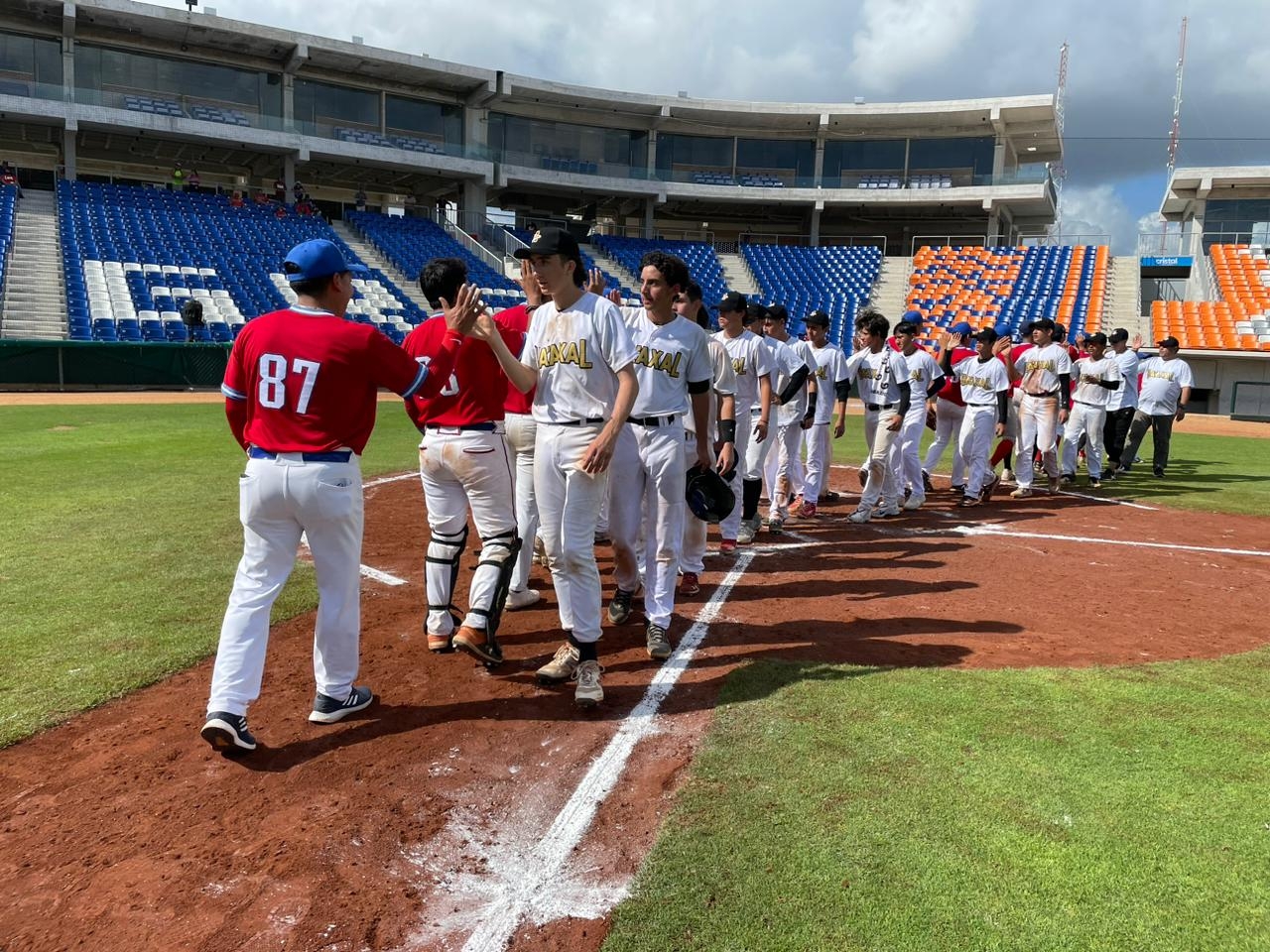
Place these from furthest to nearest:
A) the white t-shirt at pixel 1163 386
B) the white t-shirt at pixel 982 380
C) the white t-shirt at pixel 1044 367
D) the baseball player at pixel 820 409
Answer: the white t-shirt at pixel 1163 386 → the white t-shirt at pixel 1044 367 → the white t-shirt at pixel 982 380 → the baseball player at pixel 820 409

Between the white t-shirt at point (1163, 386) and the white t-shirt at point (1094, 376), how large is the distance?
5.46ft

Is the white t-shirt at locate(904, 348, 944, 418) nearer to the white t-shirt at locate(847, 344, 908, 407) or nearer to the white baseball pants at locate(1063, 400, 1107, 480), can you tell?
the white t-shirt at locate(847, 344, 908, 407)

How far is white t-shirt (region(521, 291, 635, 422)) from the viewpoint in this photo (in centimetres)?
426

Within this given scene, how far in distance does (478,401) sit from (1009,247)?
39.8 m

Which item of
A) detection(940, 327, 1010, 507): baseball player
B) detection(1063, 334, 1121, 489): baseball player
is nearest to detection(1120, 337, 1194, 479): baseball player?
detection(1063, 334, 1121, 489): baseball player

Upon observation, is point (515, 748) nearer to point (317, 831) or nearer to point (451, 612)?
point (317, 831)

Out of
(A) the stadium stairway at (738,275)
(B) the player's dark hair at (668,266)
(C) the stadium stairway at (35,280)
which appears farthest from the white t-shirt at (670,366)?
(A) the stadium stairway at (738,275)

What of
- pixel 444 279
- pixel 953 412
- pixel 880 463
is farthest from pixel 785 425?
pixel 444 279

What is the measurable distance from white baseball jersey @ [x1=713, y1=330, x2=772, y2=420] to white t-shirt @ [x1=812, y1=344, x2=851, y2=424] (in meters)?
1.32

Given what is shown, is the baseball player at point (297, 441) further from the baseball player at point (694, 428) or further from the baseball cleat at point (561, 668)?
the baseball player at point (694, 428)

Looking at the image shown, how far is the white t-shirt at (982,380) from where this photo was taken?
10086 millimetres

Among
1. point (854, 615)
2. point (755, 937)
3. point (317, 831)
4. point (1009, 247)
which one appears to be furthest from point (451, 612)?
point (1009, 247)

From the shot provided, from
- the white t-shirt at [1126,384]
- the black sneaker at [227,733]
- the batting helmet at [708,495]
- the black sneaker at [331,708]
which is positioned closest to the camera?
the black sneaker at [227,733]

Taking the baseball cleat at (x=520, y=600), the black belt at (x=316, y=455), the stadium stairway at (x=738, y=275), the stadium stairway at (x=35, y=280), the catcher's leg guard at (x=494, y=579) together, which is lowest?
the baseball cleat at (x=520, y=600)
